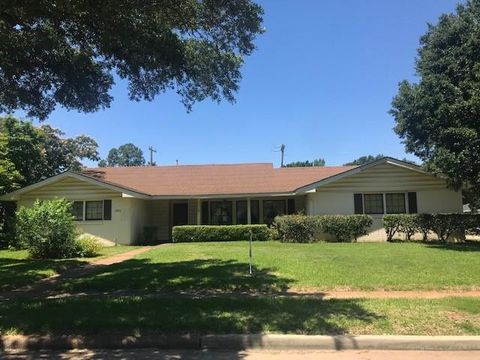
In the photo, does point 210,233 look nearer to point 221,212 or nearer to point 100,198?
point 221,212

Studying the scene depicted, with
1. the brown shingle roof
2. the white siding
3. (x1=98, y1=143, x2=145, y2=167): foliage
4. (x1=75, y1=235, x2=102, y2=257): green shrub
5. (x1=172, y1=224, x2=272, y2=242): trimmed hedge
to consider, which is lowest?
(x1=75, y1=235, x2=102, y2=257): green shrub

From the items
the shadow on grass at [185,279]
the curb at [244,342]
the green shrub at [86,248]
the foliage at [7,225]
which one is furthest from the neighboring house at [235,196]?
the curb at [244,342]

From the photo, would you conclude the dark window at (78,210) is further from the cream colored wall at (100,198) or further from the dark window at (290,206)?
the dark window at (290,206)

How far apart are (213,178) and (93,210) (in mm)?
7430

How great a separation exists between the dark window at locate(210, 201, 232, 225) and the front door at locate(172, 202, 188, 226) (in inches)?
63.4

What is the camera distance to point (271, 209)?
2838cm

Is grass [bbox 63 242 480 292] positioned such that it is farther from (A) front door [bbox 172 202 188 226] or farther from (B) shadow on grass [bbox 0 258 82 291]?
(A) front door [bbox 172 202 188 226]

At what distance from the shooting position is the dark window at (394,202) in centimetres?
2403

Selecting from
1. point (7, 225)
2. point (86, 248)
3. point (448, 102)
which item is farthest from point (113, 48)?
point (7, 225)

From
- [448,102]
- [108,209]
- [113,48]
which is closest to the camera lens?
[113,48]

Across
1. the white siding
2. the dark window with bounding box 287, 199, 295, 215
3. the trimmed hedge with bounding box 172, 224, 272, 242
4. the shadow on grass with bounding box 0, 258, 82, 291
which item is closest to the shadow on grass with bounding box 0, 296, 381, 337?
the shadow on grass with bounding box 0, 258, 82, 291

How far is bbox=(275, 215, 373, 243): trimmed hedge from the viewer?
22.6 m

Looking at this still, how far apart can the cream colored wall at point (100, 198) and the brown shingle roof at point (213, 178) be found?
105cm

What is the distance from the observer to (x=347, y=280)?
1138 cm
